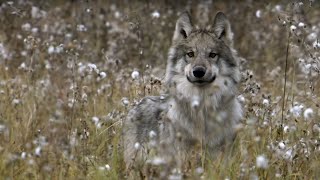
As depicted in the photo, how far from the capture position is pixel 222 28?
19.8 ft

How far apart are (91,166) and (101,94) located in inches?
108

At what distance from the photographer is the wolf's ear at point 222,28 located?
6012 millimetres

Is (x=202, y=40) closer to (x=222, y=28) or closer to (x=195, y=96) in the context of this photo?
(x=222, y=28)

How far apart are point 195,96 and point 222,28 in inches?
29.8

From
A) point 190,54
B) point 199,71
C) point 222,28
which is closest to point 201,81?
point 199,71

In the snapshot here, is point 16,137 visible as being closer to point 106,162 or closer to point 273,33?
point 106,162

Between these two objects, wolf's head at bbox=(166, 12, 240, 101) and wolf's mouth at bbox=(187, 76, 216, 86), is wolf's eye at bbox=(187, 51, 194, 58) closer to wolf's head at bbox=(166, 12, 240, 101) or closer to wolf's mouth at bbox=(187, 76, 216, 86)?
wolf's head at bbox=(166, 12, 240, 101)

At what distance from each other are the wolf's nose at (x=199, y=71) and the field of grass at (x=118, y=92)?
48 centimetres

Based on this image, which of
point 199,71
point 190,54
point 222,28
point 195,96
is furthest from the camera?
point 222,28

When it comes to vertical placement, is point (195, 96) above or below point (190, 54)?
below

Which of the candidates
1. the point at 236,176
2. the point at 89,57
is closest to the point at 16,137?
the point at 236,176

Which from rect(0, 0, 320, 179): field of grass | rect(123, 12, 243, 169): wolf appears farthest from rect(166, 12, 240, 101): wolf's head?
rect(0, 0, 320, 179): field of grass

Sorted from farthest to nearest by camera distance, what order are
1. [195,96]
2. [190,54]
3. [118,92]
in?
1. [118,92]
2. [190,54]
3. [195,96]

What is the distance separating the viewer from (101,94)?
7543 millimetres
